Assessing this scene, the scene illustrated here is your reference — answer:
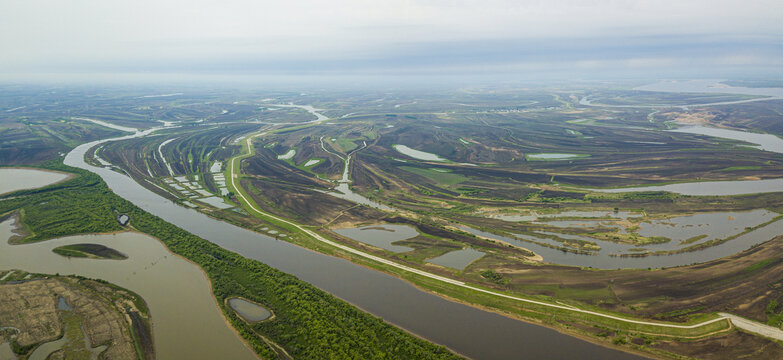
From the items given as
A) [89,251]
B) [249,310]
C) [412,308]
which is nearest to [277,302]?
[249,310]

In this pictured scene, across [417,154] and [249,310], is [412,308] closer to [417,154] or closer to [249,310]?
[249,310]

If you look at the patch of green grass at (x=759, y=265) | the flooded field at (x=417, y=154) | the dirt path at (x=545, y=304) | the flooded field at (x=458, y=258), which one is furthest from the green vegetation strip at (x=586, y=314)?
the flooded field at (x=417, y=154)

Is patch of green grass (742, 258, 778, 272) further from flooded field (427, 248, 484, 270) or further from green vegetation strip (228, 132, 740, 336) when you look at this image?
flooded field (427, 248, 484, 270)

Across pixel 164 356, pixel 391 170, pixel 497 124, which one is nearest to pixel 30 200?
pixel 164 356

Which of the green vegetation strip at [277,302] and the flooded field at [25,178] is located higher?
the flooded field at [25,178]

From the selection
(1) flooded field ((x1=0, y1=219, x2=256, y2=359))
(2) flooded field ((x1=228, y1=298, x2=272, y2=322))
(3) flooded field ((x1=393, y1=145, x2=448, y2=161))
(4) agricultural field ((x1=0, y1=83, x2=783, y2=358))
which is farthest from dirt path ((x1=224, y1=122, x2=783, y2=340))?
(3) flooded field ((x1=393, y1=145, x2=448, y2=161))

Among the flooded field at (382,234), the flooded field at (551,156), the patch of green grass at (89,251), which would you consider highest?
the flooded field at (551,156)

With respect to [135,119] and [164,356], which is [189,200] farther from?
[135,119]

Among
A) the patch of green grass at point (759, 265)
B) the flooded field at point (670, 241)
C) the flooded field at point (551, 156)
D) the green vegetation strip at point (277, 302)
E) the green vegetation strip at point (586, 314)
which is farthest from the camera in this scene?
the flooded field at point (551, 156)

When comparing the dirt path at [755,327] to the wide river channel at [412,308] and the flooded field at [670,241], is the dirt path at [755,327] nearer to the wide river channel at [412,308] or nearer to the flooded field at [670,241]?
the flooded field at [670,241]
